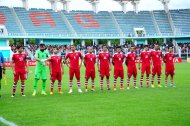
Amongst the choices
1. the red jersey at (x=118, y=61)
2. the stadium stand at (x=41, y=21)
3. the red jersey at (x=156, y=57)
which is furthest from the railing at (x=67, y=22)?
the red jersey at (x=118, y=61)

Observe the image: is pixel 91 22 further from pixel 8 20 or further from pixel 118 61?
pixel 118 61

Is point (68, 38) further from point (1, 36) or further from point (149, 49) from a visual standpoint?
point (149, 49)

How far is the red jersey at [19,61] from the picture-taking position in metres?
16.5

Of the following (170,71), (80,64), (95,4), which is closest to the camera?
(80,64)

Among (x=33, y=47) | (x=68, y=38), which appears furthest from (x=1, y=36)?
(x=68, y=38)

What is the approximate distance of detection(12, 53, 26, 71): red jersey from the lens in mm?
16469

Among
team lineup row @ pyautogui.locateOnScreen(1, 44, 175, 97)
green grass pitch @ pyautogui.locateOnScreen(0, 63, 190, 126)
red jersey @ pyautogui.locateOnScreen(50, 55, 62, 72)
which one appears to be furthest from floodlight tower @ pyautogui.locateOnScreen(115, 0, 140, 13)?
green grass pitch @ pyautogui.locateOnScreen(0, 63, 190, 126)

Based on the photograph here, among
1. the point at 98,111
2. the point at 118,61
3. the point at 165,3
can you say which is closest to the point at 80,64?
the point at 118,61

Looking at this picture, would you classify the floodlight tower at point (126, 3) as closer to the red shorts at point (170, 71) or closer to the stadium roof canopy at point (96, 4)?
the stadium roof canopy at point (96, 4)

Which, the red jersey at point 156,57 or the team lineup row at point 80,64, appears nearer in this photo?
the team lineup row at point 80,64

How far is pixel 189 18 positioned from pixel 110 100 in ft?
231

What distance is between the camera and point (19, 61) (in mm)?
16469

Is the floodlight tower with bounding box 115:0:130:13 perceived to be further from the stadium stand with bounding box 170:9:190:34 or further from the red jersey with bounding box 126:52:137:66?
the red jersey with bounding box 126:52:137:66

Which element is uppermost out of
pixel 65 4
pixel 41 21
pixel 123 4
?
pixel 123 4
